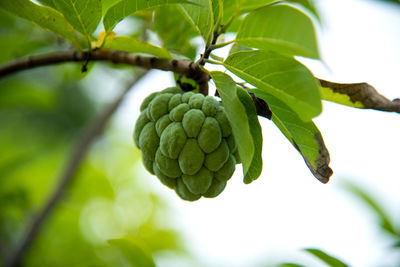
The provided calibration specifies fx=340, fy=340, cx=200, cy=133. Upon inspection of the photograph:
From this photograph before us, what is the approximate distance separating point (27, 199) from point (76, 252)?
0.62 metres

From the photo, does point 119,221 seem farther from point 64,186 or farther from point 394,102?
point 394,102

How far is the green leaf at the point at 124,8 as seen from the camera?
1153 millimetres

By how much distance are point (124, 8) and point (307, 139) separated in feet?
2.54

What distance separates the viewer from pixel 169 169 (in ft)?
4.12

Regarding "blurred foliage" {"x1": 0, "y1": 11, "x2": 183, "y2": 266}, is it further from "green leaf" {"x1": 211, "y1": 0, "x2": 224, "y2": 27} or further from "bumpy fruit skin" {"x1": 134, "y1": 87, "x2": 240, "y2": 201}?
"green leaf" {"x1": 211, "y1": 0, "x2": 224, "y2": 27}

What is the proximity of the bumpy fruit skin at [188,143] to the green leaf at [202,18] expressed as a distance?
23 centimetres

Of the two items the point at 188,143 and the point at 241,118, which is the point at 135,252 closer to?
the point at 188,143

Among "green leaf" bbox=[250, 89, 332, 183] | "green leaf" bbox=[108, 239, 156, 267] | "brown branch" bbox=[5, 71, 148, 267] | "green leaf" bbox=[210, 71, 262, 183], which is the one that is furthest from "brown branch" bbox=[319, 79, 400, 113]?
"brown branch" bbox=[5, 71, 148, 267]

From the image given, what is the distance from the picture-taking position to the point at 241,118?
1.01 m

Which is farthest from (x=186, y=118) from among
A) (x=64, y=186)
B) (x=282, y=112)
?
(x=64, y=186)

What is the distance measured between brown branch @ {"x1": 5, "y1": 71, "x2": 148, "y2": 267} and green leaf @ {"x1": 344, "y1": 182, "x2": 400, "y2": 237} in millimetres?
1809

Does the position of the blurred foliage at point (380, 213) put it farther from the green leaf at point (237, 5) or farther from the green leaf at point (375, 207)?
the green leaf at point (237, 5)

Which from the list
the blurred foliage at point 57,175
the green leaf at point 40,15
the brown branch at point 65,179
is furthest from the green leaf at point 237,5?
the brown branch at point 65,179

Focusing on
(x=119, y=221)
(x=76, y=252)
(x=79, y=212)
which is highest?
(x=76, y=252)
